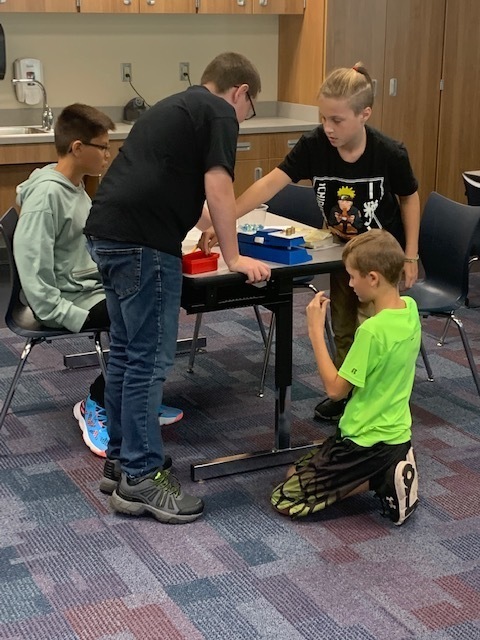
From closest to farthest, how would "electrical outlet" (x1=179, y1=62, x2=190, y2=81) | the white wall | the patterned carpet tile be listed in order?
the patterned carpet tile → the white wall → "electrical outlet" (x1=179, y1=62, x2=190, y2=81)

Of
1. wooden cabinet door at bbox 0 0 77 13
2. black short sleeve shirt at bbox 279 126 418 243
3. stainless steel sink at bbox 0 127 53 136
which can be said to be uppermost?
wooden cabinet door at bbox 0 0 77 13

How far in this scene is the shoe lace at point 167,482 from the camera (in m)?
2.64

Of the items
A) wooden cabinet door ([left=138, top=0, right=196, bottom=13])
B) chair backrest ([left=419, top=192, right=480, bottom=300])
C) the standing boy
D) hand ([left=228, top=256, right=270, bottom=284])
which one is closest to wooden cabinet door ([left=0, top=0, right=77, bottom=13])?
wooden cabinet door ([left=138, top=0, right=196, bottom=13])

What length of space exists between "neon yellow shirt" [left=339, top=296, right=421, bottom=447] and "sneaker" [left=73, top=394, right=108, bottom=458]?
84 cm

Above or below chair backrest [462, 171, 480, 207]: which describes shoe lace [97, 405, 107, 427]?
below

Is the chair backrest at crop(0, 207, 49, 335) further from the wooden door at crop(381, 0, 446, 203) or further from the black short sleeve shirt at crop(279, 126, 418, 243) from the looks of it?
the wooden door at crop(381, 0, 446, 203)

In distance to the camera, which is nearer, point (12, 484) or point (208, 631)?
point (208, 631)

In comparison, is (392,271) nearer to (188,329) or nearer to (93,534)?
(93,534)

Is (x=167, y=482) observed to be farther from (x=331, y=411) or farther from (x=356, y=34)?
(x=356, y=34)

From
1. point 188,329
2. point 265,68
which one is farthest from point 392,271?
point 265,68

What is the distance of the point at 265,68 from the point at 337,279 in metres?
3.47

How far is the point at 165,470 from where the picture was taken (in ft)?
8.81

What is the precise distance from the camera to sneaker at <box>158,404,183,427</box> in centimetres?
329

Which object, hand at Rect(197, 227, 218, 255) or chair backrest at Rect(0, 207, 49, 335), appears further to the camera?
chair backrest at Rect(0, 207, 49, 335)
